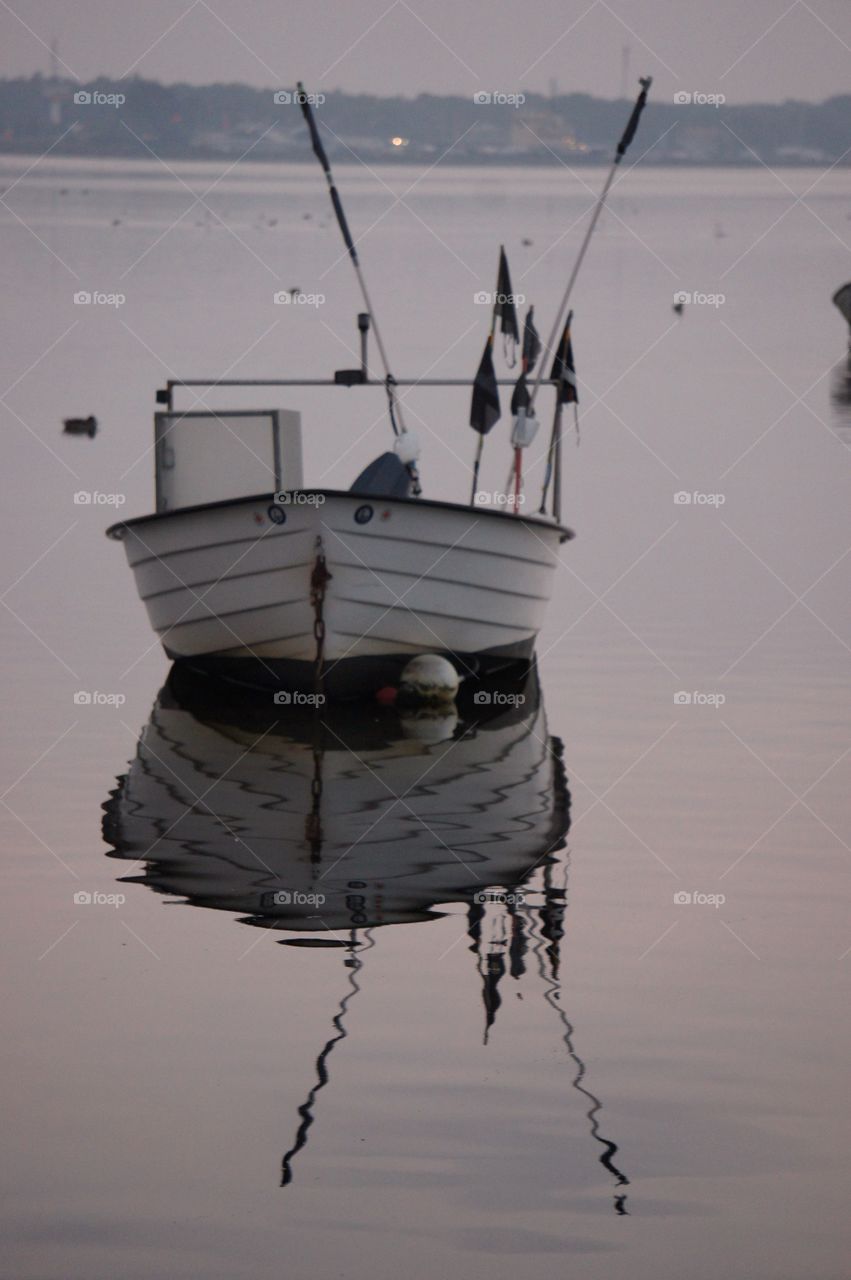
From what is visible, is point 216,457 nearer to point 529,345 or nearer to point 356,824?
point 529,345

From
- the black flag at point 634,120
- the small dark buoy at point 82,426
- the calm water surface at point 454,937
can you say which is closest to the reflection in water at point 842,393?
the calm water surface at point 454,937

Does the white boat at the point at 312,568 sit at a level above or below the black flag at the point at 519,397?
below

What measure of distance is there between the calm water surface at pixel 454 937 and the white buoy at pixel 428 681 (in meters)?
0.24

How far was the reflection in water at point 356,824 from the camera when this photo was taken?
1050cm

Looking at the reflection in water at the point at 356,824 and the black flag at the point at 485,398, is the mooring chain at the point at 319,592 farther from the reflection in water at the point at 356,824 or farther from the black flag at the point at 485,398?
the black flag at the point at 485,398

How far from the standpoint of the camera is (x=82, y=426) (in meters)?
31.0

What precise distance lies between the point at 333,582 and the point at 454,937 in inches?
212

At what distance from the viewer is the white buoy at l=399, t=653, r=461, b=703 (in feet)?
52.2

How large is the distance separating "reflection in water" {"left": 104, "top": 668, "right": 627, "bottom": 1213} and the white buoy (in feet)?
0.41

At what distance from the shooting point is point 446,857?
11.9 metres

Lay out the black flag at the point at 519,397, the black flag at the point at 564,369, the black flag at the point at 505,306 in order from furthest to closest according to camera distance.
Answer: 1. the black flag at the point at 564,369
2. the black flag at the point at 519,397
3. the black flag at the point at 505,306

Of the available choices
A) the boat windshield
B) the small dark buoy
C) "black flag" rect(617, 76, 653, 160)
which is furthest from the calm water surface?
the small dark buoy

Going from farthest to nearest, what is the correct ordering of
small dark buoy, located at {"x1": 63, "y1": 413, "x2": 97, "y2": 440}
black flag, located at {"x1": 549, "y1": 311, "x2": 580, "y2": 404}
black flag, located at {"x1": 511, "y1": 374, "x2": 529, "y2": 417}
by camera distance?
small dark buoy, located at {"x1": 63, "y1": 413, "x2": 97, "y2": 440} → black flag, located at {"x1": 549, "y1": 311, "x2": 580, "y2": 404} → black flag, located at {"x1": 511, "y1": 374, "x2": 529, "y2": 417}

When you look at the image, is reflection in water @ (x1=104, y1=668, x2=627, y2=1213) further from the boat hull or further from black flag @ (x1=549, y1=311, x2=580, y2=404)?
black flag @ (x1=549, y1=311, x2=580, y2=404)
